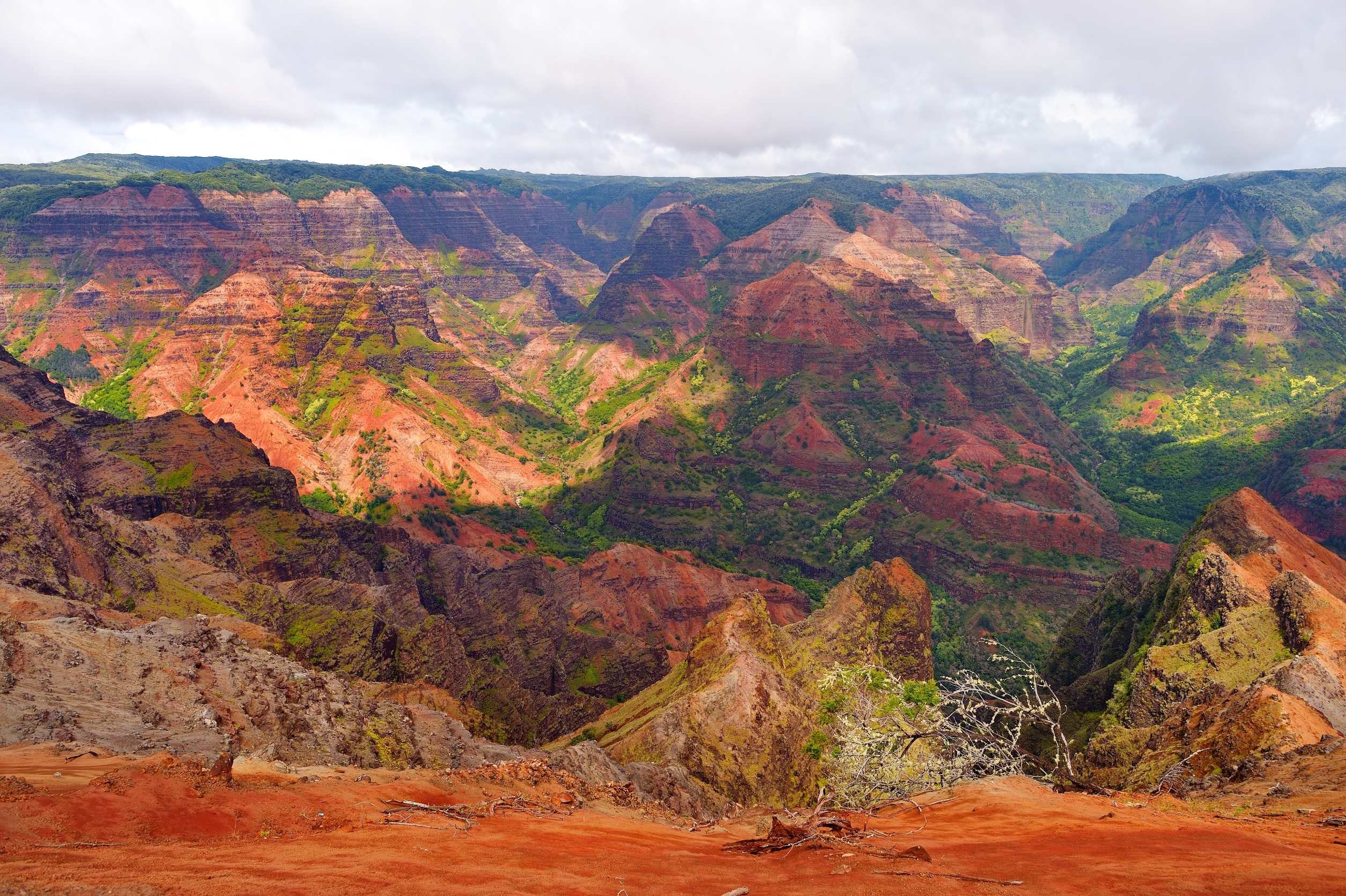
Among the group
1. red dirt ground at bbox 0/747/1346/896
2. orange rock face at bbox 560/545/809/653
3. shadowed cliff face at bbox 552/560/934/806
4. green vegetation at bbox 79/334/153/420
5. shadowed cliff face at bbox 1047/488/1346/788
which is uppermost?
green vegetation at bbox 79/334/153/420

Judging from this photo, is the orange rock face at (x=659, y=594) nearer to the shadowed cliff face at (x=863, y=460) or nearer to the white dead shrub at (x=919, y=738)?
the shadowed cliff face at (x=863, y=460)

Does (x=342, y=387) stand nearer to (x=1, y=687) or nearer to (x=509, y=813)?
(x=1, y=687)

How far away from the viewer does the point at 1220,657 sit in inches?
1682

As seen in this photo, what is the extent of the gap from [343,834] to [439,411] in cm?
14283

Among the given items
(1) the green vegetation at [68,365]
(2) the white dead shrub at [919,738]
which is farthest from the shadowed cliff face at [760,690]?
(1) the green vegetation at [68,365]

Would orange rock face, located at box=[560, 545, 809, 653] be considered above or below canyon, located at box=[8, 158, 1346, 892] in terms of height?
below

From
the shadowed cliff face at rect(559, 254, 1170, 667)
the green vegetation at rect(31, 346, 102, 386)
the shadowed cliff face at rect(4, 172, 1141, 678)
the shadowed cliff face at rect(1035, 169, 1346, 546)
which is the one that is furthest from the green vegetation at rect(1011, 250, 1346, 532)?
the green vegetation at rect(31, 346, 102, 386)

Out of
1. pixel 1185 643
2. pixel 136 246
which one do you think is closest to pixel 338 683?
pixel 1185 643

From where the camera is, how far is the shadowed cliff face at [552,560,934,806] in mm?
43125

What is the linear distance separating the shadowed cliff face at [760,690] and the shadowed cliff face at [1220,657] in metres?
13.6

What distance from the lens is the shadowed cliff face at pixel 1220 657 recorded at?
29922 mm

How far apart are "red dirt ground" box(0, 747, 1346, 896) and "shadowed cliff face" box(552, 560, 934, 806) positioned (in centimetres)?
1856

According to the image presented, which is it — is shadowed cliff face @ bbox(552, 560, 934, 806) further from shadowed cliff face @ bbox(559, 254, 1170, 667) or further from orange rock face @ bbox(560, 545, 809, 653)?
shadowed cliff face @ bbox(559, 254, 1170, 667)

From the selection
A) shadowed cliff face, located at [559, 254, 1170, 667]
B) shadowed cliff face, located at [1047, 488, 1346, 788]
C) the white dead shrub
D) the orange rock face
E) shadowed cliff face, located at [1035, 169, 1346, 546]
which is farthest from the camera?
shadowed cliff face, located at [1035, 169, 1346, 546]
